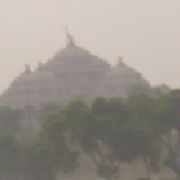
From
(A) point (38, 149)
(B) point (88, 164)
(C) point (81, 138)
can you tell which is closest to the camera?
(C) point (81, 138)

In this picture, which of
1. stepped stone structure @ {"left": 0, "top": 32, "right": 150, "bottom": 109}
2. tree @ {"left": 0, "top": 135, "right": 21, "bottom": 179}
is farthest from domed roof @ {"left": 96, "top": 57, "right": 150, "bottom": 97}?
tree @ {"left": 0, "top": 135, "right": 21, "bottom": 179}

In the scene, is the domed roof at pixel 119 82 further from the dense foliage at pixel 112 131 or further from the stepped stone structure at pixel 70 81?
the dense foliage at pixel 112 131

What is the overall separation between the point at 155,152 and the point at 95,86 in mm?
50388

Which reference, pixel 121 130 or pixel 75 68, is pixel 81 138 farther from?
pixel 75 68

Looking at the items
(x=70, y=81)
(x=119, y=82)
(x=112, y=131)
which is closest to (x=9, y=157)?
(x=112, y=131)

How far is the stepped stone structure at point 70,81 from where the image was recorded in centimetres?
8231

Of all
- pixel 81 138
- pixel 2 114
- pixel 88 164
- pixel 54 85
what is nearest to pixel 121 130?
pixel 81 138

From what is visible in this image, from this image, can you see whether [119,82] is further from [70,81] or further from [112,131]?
[112,131]

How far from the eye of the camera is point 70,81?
8762cm

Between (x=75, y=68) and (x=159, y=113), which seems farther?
(x=75, y=68)

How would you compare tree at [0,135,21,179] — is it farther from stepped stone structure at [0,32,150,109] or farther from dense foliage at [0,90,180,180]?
stepped stone structure at [0,32,150,109]

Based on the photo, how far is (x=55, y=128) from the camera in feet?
116

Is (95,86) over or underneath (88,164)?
over

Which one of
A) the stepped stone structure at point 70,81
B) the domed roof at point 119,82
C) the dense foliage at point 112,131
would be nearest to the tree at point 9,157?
the dense foliage at point 112,131
